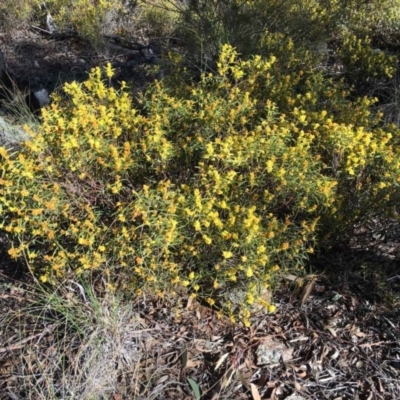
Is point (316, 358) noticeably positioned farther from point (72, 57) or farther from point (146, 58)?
point (72, 57)

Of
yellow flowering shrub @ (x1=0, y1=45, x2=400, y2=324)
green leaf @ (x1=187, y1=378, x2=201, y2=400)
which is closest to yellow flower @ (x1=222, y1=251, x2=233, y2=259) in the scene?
yellow flowering shrub @ (x1=0, y1=45, x2=400, y2=324)

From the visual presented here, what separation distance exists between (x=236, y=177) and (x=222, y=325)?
0.80 m

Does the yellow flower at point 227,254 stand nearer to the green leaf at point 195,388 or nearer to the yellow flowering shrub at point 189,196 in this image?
the yellow flowering shrub at point 189,196

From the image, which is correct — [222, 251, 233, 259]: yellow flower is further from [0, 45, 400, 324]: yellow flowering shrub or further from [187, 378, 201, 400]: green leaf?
[187, 378, 201, 400]: green leaf

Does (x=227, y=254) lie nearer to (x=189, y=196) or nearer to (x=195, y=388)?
(x=189, y=196)

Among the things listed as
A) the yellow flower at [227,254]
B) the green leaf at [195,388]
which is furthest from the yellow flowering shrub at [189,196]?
the green leaf at [195,388]

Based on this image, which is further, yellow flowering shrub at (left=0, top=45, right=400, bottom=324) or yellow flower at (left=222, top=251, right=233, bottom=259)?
yellow flowering shrub at (left=0, top=45, right=400, bottom=324)

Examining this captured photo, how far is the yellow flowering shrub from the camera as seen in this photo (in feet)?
8.08

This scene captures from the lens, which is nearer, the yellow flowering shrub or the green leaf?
the green leaf

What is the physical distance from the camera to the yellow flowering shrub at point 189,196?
8.08 ft

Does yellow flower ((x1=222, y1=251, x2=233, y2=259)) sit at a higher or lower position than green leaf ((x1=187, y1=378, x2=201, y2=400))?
higher

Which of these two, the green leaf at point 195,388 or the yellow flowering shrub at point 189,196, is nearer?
the green leaf at point 195,388

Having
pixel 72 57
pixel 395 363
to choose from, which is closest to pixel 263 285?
pixel 395 363

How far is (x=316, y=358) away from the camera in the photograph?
2.48 meters
